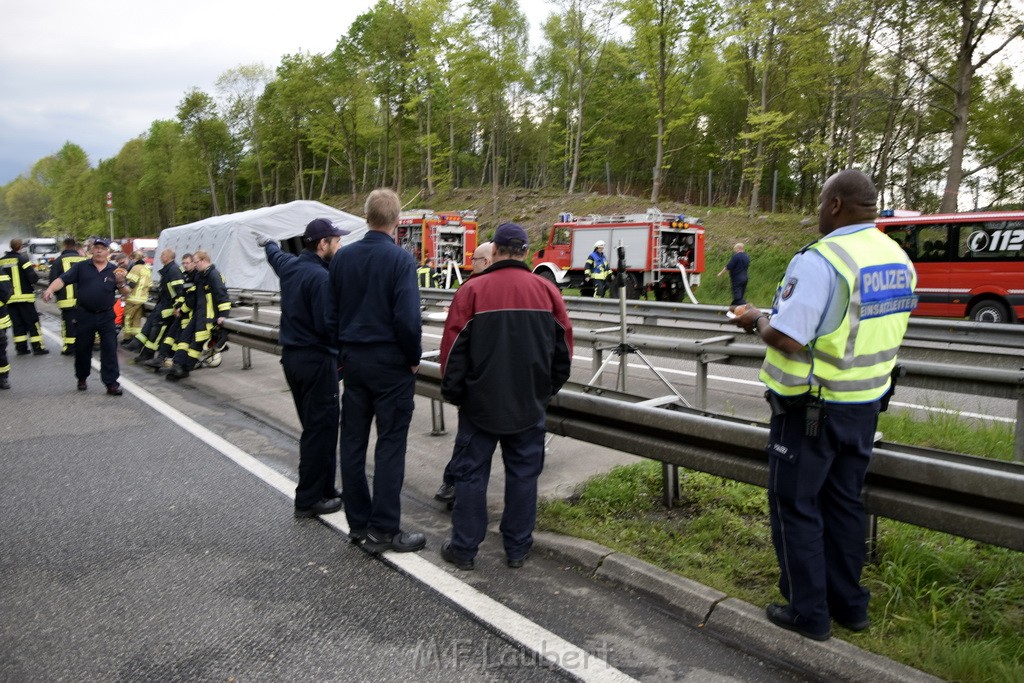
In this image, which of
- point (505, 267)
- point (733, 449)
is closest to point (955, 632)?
point (733, 449)

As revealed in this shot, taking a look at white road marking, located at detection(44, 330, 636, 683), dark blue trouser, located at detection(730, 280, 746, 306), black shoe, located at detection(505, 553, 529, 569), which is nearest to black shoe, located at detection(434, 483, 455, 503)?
white road marking, located at detection(44, 330, 636, 683)

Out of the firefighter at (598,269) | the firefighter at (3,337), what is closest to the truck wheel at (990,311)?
the firefighter at (598,269)

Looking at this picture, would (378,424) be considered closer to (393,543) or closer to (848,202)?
(393,543)

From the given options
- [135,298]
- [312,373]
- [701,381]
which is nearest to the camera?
[312,373]

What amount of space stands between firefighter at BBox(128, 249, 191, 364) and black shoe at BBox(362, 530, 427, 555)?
843cm

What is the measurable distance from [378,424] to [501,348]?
935 mm

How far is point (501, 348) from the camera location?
406 cm

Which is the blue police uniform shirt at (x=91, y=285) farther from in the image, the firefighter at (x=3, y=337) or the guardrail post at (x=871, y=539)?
the guardrail post at (x=871, y=539)

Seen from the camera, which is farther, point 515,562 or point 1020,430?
point 1020,430

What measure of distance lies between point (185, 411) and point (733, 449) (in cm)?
665

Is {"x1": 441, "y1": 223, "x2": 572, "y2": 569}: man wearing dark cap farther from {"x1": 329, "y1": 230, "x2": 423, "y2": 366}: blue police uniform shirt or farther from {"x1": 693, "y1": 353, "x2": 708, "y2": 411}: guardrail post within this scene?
{"x1": 693, "y1": 353, "x2": 708, "y2": 411}: guardrail post

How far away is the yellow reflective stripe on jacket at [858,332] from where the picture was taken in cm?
309

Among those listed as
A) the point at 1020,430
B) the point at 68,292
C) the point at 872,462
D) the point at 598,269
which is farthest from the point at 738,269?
the point at 872,462

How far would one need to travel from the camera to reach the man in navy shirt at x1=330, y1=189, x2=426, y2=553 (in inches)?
171
